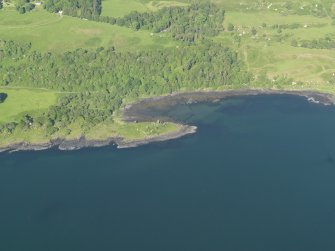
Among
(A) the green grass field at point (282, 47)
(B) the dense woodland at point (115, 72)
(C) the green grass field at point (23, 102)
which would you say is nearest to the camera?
(C) the green grass field at point (23, 102)

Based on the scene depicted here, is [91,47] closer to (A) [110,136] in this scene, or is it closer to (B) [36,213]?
(A) [110,136]

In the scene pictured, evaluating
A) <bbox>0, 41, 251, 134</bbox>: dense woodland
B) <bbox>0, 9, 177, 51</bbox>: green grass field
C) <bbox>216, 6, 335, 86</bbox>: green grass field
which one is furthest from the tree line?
<bbox>216, 6, 335, 86</bbox>: green grass field

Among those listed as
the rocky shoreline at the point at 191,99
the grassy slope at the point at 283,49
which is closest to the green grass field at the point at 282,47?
the grassy slope at the point at 283,49

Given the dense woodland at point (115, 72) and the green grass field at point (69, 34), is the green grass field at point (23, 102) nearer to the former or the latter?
the dense woodland at point (115, 72)

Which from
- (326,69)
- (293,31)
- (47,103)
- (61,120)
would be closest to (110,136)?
(61,120)

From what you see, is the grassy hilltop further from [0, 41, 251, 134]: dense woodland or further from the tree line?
the tree line

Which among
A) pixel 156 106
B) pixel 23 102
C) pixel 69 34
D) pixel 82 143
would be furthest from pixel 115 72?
pixel 82 143

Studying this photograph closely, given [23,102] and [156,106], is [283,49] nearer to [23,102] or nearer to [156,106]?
[156,106]
